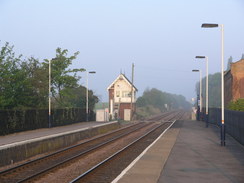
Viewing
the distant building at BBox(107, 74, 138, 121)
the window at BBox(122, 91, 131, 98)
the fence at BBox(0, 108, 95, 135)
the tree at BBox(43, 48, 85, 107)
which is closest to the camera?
the fence at BBox(0, 108, 95, 135)

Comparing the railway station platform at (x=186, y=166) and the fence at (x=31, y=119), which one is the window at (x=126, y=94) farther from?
the railway station platform at (x=186, y=166)

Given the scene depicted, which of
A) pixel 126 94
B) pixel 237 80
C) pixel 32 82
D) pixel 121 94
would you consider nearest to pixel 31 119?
pixel 32 82

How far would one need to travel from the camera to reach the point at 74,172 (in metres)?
13.6

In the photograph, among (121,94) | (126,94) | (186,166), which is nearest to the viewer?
(186,166)

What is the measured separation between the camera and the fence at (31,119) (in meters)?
24.9

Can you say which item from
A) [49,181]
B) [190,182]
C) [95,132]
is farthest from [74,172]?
[95,132]

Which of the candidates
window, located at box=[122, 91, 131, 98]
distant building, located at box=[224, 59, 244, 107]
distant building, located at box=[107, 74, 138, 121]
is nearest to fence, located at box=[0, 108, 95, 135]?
distant building, located at box=[224, 59, 244, 107]

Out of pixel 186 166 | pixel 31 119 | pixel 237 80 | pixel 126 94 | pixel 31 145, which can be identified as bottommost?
pixel 186 166

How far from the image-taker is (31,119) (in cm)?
2941

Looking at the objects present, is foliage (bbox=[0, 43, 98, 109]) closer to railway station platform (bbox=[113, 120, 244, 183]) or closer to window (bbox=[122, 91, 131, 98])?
railway station platform (bbox=[113, 120, 244, 183])

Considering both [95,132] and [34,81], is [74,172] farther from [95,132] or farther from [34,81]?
[34,81]

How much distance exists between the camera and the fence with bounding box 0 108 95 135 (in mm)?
24859

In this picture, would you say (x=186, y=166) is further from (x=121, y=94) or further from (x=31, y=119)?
(x=121, y=94)

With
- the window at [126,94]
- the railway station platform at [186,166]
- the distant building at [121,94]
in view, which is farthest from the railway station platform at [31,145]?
the window at [126,94]
